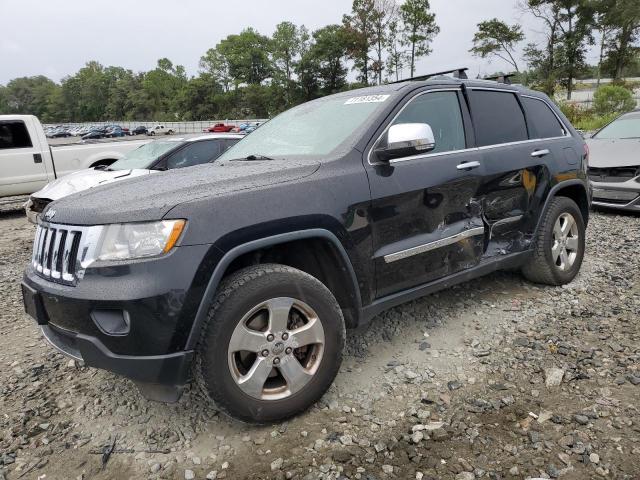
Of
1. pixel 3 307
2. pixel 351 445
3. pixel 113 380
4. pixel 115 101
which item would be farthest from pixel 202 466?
pixel 115 101

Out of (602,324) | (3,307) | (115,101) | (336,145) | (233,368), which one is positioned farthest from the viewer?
(115,101)

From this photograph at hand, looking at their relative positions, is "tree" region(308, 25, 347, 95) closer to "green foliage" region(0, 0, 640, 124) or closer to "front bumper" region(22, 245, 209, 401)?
"green foliage" region(0, 0, 640, 124)

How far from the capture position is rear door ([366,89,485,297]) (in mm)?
2637

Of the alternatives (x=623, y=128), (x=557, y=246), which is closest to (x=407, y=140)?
(x=557, y=246)

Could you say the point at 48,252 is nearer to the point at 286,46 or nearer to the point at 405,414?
the point at 405,414

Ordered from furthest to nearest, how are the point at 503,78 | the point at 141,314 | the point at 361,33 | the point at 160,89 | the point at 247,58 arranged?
the point at 160,89 → the point at 247,58 → the point at 361,33 → the point at 503,78 → the point at 141,314

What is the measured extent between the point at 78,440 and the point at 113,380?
55 cm

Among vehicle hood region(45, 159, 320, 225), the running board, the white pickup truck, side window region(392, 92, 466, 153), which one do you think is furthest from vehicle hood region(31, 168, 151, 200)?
the running board

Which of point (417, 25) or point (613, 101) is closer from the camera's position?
point (613, 101)

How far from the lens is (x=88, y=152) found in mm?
8945

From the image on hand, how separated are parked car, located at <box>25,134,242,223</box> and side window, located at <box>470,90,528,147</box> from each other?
383 cm

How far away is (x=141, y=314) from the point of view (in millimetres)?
1942

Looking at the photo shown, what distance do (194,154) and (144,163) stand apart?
0.72 meters

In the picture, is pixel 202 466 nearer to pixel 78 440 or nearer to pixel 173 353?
pixel 173 353
